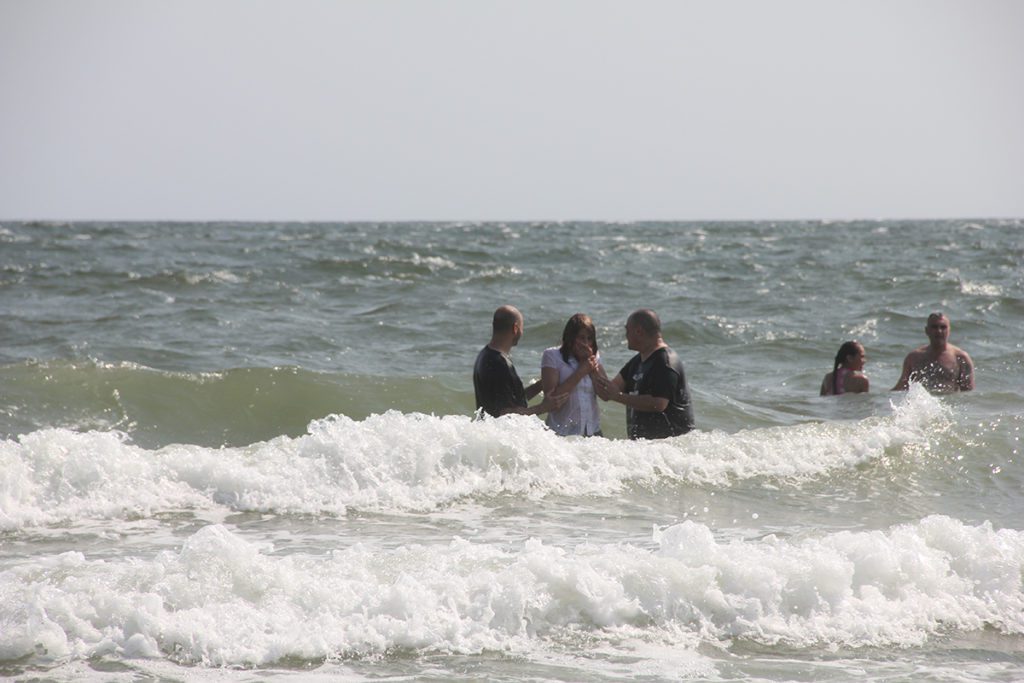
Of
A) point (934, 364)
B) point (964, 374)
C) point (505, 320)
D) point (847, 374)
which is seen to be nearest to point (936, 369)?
point (934, 364)

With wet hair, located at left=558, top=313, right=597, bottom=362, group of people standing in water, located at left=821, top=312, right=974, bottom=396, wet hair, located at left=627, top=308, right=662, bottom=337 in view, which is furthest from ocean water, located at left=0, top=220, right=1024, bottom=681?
wet hair, located at left=627, top=308, right=662, bottom=337

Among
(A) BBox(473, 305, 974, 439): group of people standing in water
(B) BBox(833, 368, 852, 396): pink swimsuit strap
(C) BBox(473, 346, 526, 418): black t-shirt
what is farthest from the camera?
(B) BBox(833, 368, 852, 396): pink swimsuit strap

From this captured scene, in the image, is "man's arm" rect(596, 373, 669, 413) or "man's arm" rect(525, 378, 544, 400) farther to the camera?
"man's arm" rect(525, 378, 544, 400)

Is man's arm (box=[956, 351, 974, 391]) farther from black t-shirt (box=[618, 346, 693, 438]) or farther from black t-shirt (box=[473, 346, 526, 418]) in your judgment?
black t-shirt (box=[473, 346, 526, 418])

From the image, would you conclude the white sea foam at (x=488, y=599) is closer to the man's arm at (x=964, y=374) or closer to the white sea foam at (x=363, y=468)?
the white sea foam at (x=363, y=468)

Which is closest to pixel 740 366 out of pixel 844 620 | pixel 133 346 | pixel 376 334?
pixel 376 334

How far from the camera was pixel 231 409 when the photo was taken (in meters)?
12.2

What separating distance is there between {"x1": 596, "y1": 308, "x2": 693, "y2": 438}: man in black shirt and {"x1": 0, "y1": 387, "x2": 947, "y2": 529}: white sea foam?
34 cm

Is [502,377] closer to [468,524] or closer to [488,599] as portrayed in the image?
[468,524]

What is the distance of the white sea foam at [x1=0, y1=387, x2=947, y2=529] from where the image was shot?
294 inches

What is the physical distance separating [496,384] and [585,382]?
628 millimetres

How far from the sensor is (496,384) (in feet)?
26.2

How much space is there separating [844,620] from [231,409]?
8094 mm

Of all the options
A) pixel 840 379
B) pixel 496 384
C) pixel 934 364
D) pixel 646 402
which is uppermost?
pixel 496 384
